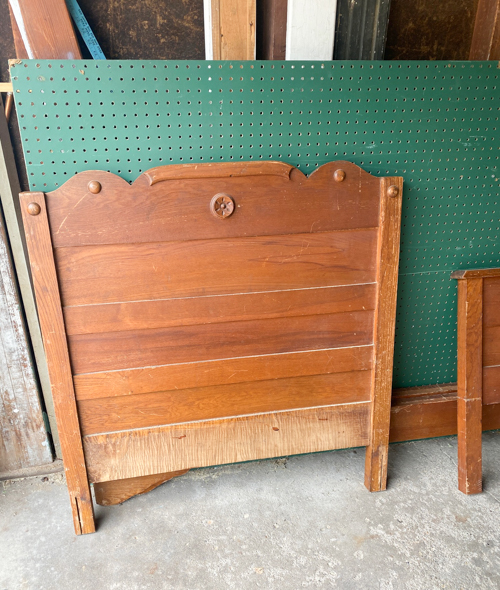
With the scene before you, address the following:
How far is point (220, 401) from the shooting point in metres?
1.66

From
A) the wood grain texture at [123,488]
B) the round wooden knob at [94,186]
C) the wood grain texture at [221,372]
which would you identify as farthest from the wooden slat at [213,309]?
the wood grain texture at [123,488]

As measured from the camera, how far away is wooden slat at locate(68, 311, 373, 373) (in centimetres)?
153

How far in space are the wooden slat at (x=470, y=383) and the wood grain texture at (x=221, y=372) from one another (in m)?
0.44

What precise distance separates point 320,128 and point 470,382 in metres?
1.25

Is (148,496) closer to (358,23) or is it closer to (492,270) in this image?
(492,270)

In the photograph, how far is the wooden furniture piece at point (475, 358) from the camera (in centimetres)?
178

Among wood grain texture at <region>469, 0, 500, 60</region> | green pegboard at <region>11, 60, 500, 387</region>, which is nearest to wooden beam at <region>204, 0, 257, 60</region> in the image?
green pegboard at <region>11, 60, 500, 387</region>

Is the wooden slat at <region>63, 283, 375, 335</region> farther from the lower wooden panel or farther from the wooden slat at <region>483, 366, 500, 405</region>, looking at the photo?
the wooden slat at <region>483, 366, 500, 405</region>

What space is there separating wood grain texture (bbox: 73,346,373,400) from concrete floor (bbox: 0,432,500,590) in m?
0.57

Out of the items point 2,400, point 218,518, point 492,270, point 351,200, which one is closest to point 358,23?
point 351,200

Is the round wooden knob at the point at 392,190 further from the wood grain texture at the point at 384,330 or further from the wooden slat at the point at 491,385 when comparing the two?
the wooden slat at the point at 491,385

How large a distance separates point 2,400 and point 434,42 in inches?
104

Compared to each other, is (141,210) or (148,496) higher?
(141,210)

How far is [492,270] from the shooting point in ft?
5.83
